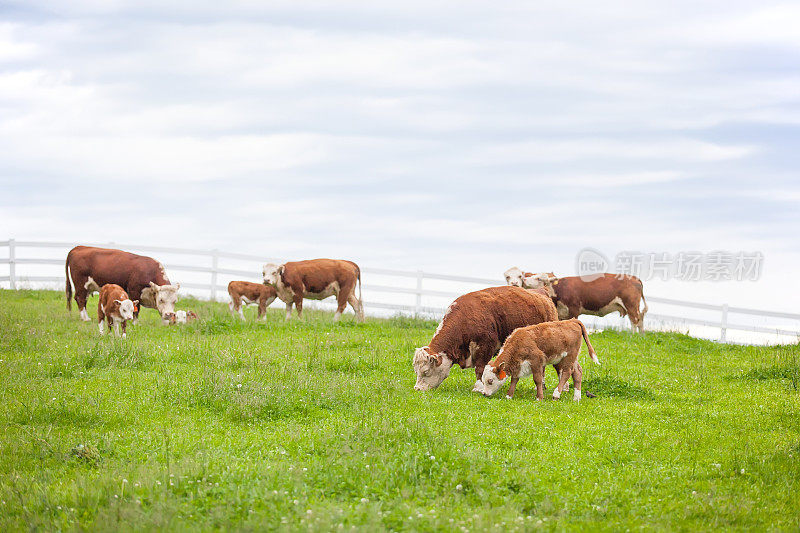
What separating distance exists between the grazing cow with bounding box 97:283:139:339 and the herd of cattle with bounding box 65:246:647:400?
0.02m

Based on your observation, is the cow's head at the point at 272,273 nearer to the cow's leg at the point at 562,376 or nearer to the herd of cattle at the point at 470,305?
the herd of cattle at the point at 470,305

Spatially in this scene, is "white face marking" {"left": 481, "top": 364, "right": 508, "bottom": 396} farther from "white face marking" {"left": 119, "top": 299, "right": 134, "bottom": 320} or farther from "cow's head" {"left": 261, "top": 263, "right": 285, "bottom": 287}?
"cow's head" {"left": 261, "top": 263, "right": 285, "bottom": 287}

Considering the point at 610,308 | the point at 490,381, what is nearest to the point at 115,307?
the point at 490,381

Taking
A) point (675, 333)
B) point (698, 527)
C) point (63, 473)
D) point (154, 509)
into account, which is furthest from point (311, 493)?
point (675, 333)

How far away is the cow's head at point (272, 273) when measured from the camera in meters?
23.4

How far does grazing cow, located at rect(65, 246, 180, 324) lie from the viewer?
22.7 metres

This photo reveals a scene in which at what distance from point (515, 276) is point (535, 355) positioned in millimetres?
9258

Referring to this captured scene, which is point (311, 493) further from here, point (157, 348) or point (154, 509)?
point (157, 348)

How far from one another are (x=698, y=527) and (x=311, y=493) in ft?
12.5

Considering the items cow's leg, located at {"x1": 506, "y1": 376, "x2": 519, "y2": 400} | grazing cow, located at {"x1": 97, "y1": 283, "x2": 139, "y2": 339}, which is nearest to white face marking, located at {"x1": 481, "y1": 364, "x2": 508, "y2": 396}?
cow's leg, located at {"x1": 506, "y1": 376, "x2": 519, "y2": 400}

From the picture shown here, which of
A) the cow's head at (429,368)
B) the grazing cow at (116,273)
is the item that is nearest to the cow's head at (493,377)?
the cow's head at (429,368)

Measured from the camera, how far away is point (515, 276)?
70.6 feet

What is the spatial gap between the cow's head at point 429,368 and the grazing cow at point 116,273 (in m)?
10.9

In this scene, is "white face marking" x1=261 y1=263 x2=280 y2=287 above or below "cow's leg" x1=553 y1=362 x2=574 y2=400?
above
